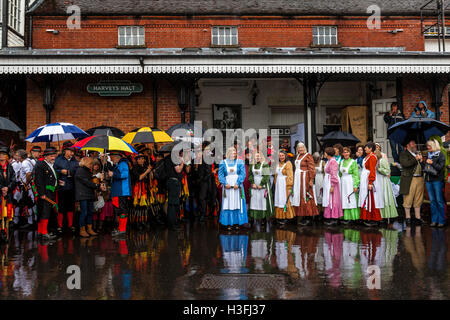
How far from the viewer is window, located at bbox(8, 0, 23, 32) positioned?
19.6 meters

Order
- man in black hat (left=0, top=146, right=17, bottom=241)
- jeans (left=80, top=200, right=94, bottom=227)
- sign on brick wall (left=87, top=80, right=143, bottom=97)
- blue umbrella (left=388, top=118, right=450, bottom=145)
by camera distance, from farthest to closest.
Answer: sign on brick wall (left=87, top=80, right=143, bottom=97), blue umbrella (left=388, top=118, right=450, bottom=145), jeans (left=80, top=200, right=94, bottom=227), man in black hat (left=0, top=146, right=17, bottom=241)

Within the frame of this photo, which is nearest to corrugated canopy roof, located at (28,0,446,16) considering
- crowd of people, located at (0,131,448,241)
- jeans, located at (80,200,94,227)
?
crowd of people, located at (0,131,448,241)

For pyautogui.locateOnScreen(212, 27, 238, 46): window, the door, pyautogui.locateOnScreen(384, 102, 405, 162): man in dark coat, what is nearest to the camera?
pyautogui.locateOnScreen(384, 102, 405, 162): man in dark coat

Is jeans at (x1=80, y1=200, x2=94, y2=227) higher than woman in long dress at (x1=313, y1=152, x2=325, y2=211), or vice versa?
woman in long dress at (x1=313, y1=152, x2=325, y2=211)

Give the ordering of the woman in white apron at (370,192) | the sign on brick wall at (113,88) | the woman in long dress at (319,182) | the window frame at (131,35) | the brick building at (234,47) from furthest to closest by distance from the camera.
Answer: the window frame at (131,35) → the brick building at (234,47) → the sign on brick wall at (113,88) → the woman in long dress at (319,182) → the woman in white apron at (370,192)

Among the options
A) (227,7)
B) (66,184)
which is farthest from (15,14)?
(66,184)

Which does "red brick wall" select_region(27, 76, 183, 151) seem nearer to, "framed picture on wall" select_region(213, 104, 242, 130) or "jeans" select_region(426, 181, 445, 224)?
"framed picture on wall" select_region(213, 104, 242, 130)

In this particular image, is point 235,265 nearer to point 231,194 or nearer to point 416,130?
point 231,194

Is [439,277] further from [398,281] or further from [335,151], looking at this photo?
[335,151]

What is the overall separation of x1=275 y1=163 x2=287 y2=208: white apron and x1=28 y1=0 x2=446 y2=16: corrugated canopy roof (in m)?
10.5

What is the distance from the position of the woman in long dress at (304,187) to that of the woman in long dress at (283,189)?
23 centimetres

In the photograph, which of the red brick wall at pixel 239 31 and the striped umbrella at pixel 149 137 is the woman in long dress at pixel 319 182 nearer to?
the striped umbrella at pixel 149 137

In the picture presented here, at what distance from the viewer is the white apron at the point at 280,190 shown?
9.43m

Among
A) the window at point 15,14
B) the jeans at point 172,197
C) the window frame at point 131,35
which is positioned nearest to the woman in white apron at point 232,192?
the jeans at point 172,197
